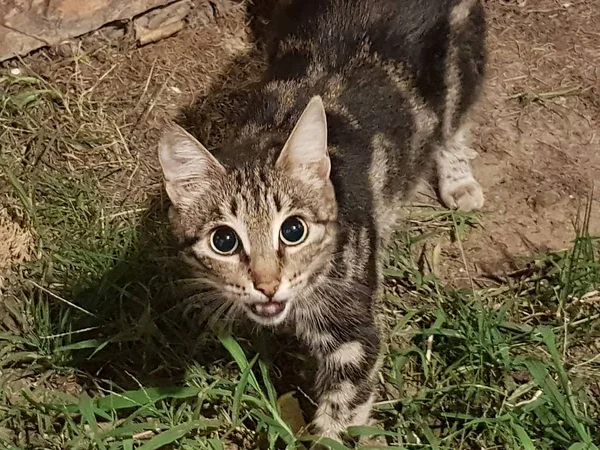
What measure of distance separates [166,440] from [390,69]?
4.04 feet

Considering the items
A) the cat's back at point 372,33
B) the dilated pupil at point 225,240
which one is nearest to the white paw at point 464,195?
the cat's back at point 372,33

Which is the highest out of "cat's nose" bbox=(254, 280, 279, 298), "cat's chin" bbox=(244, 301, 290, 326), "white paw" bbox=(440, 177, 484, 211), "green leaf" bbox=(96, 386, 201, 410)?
"cat's nose" bbox=(254, 280, 279, 298)

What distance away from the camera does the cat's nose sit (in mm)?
2025

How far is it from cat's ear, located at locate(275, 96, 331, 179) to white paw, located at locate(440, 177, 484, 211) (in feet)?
3.24

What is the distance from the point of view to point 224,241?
6.86 ft

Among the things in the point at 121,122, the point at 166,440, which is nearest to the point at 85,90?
the point at 121,122

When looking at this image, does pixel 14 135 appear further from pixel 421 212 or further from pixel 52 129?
pixel 421 212

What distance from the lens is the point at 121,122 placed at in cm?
328

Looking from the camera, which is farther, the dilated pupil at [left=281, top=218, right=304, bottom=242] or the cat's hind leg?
the cat's hind leg

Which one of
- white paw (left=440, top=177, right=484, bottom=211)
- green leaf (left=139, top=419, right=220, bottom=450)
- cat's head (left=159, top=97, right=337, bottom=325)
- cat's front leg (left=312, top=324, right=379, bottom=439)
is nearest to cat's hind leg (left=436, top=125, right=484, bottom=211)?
white paw (left=440, top=177, right=484, bottom=211)

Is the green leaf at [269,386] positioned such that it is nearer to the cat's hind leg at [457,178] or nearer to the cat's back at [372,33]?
the cat's back at [372,33]

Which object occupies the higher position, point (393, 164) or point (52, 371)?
point (393, 164)

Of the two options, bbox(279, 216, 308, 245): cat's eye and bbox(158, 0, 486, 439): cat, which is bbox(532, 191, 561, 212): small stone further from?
bbox(279, 216, 308, 245): cat's eye

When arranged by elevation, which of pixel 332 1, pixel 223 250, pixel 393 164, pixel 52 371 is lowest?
pixel 52 371
